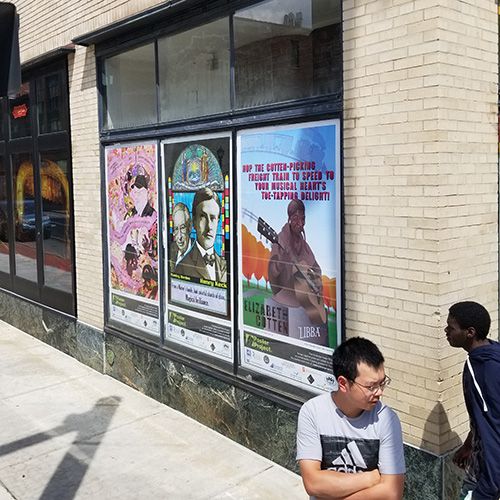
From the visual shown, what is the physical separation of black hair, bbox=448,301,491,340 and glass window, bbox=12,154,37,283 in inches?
→ 299

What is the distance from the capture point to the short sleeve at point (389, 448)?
2709 mm

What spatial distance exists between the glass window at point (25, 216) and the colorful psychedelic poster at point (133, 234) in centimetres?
247

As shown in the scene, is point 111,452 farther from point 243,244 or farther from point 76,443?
point 243,244

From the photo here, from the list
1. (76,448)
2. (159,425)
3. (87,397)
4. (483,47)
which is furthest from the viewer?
(87,397)

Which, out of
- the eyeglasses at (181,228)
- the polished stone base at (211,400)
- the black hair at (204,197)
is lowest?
the polished stone base at (211,400)

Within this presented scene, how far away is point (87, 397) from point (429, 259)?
4.53m

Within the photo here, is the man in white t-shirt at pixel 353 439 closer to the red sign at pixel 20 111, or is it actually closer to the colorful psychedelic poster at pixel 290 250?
the colorful psychedelic poster at pixel 290 250

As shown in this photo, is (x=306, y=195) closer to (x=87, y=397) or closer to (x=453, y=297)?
(x=453, y=297)

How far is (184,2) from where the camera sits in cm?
597

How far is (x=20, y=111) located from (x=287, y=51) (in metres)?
5.87

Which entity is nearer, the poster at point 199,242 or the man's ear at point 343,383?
the man's ear at point 343,383

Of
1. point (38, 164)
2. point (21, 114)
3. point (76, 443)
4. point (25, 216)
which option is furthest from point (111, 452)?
point (21, 114)

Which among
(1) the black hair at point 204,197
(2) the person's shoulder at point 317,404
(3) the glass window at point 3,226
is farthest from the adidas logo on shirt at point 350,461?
(3) the glass window at point 3,226

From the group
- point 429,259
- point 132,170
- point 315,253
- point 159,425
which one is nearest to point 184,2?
point 132,170
